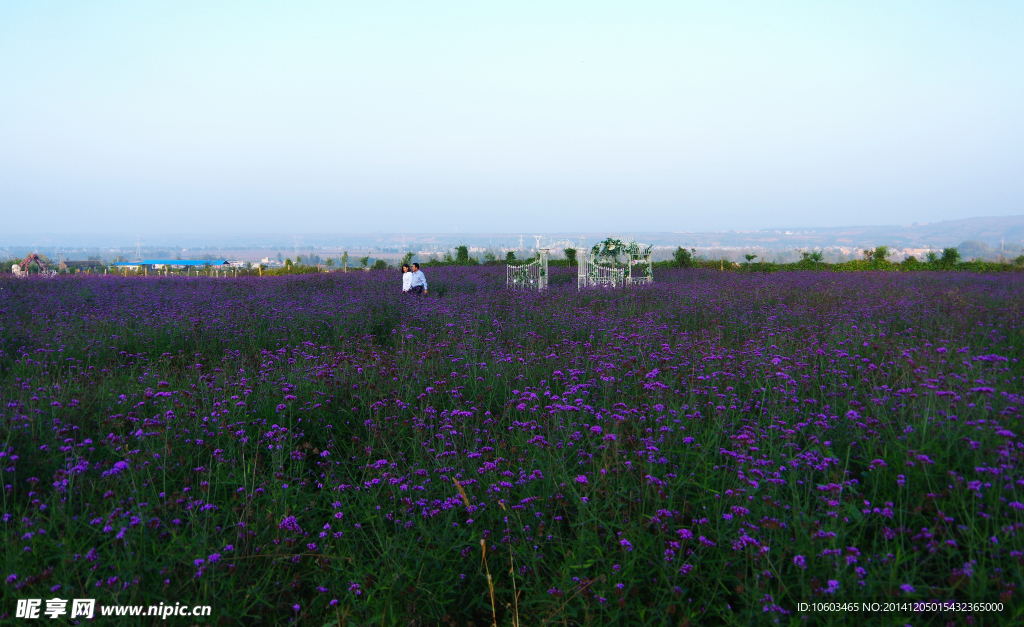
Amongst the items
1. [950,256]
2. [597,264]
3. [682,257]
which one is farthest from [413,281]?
[950,256]

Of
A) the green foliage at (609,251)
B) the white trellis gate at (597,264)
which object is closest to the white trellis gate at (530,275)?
the white trellis gate at (597,264)

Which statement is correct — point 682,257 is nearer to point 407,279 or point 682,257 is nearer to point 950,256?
point 950,256

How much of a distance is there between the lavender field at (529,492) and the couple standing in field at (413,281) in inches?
246

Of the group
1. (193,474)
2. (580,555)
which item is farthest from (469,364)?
(580,555)

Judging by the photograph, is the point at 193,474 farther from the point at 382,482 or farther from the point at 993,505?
the point at 993,505

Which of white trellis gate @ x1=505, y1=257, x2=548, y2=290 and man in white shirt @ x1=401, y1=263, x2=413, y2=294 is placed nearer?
man in white shirt @ x1=401, y1=263, x2=413, y2=294

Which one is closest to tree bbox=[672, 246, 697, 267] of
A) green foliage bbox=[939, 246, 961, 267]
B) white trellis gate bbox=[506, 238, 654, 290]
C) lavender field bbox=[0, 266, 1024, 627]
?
white trellis gate bbox=[506, 238, 654, 290]

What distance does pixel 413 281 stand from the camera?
11055mm

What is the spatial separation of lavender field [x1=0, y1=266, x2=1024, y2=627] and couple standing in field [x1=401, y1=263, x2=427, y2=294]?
6.24 m

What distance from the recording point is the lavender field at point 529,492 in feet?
6.25

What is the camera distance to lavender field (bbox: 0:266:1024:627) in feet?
6.25

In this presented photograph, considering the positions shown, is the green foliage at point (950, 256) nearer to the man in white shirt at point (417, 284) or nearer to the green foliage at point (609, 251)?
the green foliage at point (609, 251)

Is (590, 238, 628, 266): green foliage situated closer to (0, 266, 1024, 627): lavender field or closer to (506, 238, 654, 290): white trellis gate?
(506, 238, 654, 290): white trellis gate

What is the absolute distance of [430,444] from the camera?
120 inches
